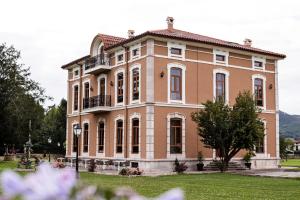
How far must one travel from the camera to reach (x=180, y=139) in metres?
26.4

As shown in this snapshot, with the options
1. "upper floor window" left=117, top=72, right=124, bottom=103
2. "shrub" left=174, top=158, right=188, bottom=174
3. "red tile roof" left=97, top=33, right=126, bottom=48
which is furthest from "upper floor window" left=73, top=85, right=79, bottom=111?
"shrub" left=174, top=158, right=188, bottom=174

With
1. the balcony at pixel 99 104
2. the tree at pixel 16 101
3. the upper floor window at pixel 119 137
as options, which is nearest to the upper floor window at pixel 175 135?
the upper floor window at pixel 119 137

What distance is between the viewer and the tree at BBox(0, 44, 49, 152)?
40594mm

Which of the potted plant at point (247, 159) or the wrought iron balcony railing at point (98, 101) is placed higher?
the wrought iron balcony railing at point (98, 101)

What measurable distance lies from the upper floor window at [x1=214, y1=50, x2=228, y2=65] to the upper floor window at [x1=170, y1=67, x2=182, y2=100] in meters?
2.86

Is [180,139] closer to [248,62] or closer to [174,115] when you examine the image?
[174,115]

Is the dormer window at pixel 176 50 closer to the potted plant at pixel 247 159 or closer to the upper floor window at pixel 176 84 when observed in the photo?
the upper floor window at pixel 176 84

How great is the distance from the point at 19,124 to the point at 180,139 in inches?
759

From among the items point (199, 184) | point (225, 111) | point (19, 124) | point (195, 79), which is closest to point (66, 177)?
point (199, 184)

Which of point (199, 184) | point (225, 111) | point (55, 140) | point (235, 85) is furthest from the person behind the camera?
point (55, 140)

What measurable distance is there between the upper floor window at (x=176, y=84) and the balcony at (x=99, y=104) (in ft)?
15.3

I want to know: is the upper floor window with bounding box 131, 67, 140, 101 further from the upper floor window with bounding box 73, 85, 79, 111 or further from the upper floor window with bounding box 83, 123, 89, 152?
the upper floor window with bounding box 73, 85, 79, 111

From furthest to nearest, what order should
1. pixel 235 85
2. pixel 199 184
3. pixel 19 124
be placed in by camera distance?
pixel 19 124
pixel 235 85
pixel 199 184

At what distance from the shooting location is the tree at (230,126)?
24625 millimetres
